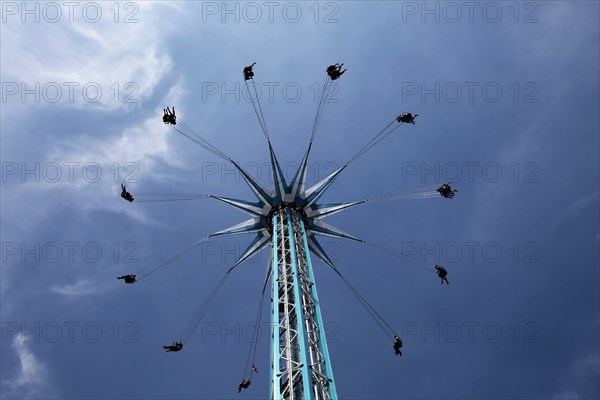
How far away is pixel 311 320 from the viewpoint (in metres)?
22.8

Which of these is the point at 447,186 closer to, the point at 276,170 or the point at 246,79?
the point at 276,170

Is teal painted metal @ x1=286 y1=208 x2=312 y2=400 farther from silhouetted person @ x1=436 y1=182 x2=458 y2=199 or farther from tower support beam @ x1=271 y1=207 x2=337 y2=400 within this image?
silhouetted person @ x1=436 y1=182 x2=458 y2=199

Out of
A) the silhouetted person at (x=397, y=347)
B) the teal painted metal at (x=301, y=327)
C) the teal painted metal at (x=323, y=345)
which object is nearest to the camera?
the teal painted metal at (x=301, y=327)

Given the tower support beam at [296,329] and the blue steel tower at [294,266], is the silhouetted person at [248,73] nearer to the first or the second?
the blue steel tower at [294,266]

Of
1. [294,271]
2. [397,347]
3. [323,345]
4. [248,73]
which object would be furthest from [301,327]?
[248,73]

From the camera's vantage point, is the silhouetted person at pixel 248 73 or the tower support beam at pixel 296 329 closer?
the tower support beam at pixel 296 329

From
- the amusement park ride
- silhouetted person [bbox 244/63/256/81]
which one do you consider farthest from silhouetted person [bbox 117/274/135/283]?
silhouetted person [bbox 244/63/256/81]

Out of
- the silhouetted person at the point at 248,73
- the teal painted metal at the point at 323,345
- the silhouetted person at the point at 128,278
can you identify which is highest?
the silhouetted person at the point at 248,73

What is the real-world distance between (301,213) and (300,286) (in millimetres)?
8444

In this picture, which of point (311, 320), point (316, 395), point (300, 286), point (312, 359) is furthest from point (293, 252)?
point (316, 395)

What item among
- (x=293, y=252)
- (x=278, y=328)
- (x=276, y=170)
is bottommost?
(x=278, y=328)

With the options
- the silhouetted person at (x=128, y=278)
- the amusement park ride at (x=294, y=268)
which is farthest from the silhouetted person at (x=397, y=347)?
the silhouetted person at (x=128, y=278)

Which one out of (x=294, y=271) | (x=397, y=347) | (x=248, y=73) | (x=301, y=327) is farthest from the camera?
(x=248, y=73)

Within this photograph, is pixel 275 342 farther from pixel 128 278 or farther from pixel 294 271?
pixel 128 278
